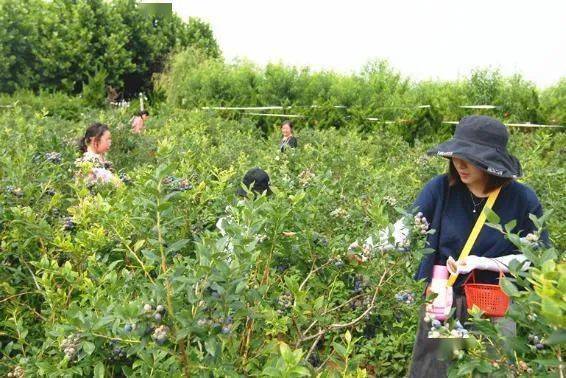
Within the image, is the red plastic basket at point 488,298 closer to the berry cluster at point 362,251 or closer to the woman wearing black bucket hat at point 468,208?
the woman wearing black bucket hat at point 468,208

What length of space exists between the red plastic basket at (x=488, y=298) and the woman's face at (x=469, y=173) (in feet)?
1.22

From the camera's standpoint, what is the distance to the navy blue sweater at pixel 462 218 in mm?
2506

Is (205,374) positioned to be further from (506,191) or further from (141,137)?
(141,137)

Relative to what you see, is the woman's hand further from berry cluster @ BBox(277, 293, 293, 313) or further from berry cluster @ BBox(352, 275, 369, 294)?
berry cluster @ BBox(277, 293, 293, 313)

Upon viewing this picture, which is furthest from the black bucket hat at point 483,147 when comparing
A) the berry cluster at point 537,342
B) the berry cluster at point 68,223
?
the berry cluster at point 68,223

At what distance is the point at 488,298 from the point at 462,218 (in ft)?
1.05

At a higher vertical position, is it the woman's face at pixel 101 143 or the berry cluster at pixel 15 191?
the berry cluster at pixel 15 191

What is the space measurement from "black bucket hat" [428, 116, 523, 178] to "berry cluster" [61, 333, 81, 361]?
1.34 meters

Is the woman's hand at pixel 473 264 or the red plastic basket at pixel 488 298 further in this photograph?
the woman's hand at pixel 473 264

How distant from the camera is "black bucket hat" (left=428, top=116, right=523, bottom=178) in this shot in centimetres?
243

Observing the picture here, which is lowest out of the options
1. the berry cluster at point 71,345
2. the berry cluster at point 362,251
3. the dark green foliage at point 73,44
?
the dark green foliage at point 73,44

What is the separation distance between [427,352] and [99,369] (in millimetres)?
1283

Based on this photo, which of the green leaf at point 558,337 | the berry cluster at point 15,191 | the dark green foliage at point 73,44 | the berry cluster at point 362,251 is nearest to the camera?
the green leaf at point 558,337

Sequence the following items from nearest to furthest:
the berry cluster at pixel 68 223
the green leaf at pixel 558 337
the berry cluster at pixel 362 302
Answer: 1. the green leaf at pixel 558 337
2. the berry cluster at pixel 362 302
3. the berry cluster at pixel 68 223
